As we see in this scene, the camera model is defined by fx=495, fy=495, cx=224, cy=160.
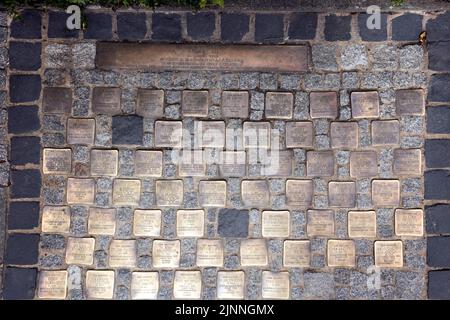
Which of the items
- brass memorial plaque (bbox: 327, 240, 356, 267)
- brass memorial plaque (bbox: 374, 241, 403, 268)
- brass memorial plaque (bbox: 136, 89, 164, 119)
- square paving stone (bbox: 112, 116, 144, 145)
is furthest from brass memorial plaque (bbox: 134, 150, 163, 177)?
brass memorial plaque (bbox: 374, 241, 403, 268)

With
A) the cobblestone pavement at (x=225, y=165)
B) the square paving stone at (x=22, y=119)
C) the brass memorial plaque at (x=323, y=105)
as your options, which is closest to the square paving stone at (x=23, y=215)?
the cobblestone pavement at (x=225, y=165)

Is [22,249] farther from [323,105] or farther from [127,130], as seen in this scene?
[323,105]

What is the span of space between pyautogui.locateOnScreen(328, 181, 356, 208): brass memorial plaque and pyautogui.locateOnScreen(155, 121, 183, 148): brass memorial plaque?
145 cm

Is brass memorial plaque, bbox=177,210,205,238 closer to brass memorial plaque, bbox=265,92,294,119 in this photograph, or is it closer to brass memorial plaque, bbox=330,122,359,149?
brass memorial plaque, bbox=265,92,294,119

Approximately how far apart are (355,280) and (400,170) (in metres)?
1.08

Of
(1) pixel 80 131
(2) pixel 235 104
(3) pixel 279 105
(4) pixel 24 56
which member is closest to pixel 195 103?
(2) pixel 235 104

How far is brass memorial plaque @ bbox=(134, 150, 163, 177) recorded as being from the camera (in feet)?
14.8

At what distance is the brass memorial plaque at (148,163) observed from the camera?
451cm

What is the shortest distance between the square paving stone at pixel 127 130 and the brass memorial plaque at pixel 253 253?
53.2 inches

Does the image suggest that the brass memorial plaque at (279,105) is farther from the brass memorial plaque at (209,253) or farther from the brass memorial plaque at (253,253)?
the brass memorial plaque at (209,253)

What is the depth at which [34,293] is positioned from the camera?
4.46m

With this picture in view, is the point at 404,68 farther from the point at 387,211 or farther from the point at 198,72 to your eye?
the point at 198,72

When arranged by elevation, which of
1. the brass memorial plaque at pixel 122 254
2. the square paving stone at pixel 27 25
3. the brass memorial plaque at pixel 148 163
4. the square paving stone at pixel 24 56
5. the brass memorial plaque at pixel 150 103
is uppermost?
the square paving stone at pixel 27 25

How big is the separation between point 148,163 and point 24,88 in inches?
52.4
